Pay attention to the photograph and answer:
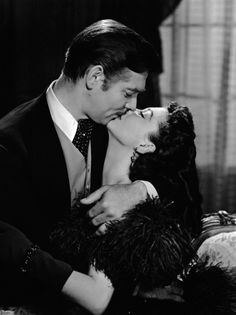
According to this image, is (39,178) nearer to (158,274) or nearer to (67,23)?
(158,274)

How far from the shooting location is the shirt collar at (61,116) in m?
1.83

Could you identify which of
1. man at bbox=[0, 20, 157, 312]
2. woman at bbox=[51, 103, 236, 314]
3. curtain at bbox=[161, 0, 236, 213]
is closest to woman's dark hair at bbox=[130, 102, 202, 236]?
woman at bbox=[51, 103, 236, 314]

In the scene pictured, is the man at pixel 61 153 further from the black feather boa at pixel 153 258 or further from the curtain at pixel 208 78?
the curtain at pixel 208 78

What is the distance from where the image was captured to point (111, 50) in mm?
1779

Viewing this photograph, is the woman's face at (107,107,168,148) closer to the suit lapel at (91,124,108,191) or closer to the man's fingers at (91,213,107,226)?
the suit lapel at (91,124,108,191)

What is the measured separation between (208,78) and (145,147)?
2.05 metres

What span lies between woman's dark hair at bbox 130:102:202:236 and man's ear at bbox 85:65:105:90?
0.27 metres

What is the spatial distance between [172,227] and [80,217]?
32 cm

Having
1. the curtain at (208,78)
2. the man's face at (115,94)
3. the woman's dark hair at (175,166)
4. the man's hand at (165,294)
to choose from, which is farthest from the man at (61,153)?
the curtain at (208,78)

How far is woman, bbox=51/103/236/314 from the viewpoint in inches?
61.9

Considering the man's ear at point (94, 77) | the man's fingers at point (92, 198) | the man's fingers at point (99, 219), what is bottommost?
the man's fingers at point (99, 219)

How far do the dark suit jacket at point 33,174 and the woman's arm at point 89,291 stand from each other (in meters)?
0.23

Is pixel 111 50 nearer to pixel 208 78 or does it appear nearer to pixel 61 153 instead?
pixel 61 153

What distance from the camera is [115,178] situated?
194cm
